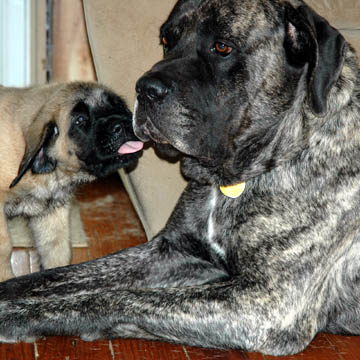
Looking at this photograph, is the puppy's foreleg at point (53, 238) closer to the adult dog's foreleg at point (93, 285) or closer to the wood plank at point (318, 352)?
the adult dog's foreleg at point (93, 285)

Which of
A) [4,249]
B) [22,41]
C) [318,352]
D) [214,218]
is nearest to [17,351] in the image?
[4,249]

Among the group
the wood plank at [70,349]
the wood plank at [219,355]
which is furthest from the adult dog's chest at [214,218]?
the wood plank at [70,349]

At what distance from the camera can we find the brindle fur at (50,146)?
3.45m

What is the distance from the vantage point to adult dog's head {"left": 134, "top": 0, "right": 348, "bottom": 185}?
276cm

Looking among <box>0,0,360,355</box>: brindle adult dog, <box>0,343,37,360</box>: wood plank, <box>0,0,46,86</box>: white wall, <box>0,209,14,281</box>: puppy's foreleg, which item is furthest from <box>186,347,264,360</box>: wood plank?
<box>0,0,46,86</box>: white wall

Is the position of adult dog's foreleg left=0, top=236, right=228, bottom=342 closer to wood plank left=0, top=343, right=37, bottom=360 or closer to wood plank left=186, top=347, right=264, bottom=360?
wood plank left=0, top=343, right=37, bottom=360

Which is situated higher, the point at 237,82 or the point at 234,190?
the point at 237,82

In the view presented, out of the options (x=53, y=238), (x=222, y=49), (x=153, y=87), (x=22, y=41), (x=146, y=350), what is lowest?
(x=53, y=238)

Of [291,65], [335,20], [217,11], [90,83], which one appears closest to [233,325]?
[291,65]

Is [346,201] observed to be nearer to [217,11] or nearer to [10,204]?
[217,11]

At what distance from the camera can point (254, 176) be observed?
3023mm

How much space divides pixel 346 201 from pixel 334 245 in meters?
0.19

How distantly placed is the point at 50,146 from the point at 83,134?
0.17 m

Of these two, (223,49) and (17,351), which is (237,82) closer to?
(223,49)
